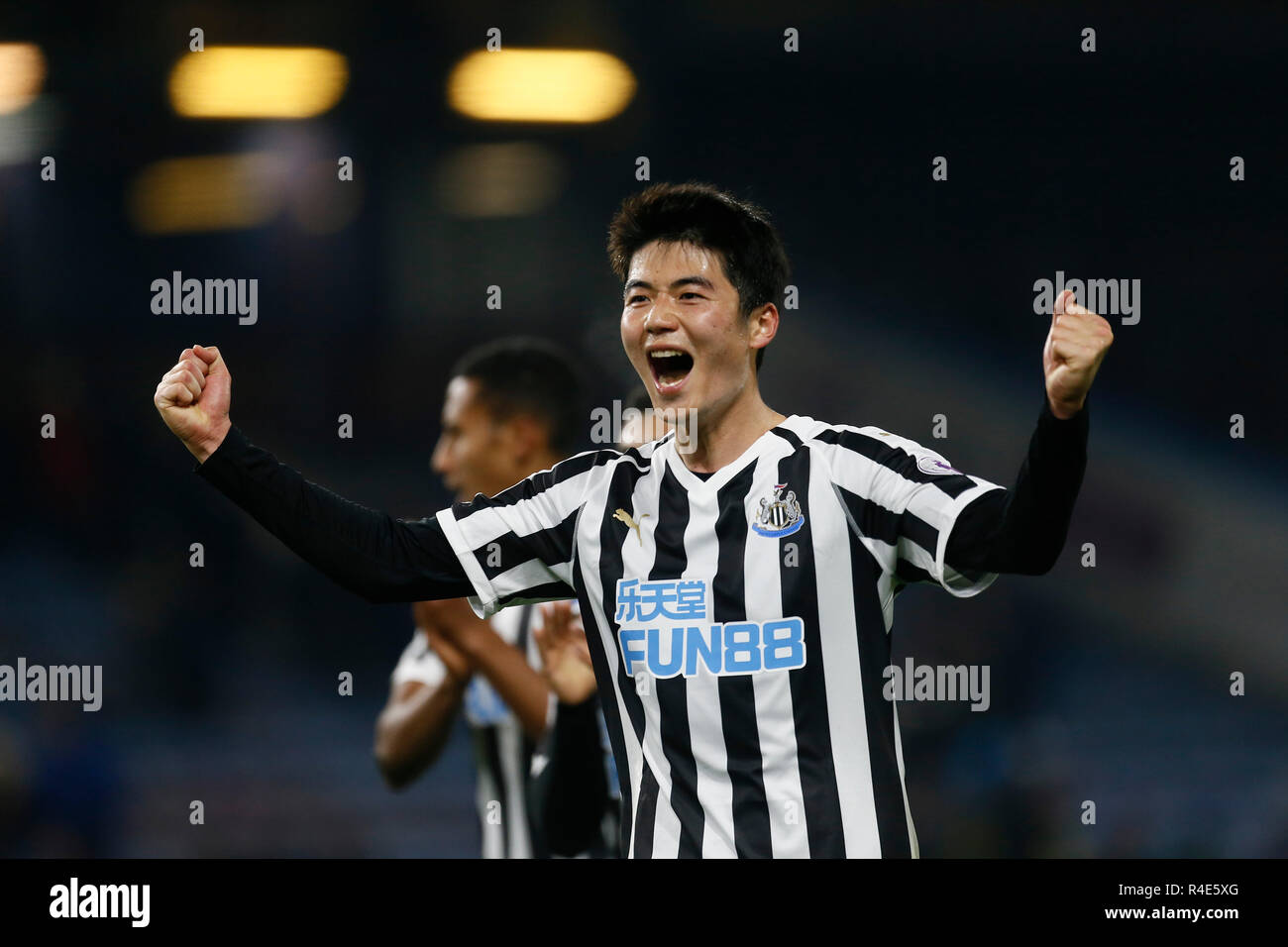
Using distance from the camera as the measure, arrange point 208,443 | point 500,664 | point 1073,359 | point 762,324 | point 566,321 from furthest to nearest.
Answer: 1. point 566,321
2. point 500,664
3. point 762,324
4. point 208,443
5. point 1073,359

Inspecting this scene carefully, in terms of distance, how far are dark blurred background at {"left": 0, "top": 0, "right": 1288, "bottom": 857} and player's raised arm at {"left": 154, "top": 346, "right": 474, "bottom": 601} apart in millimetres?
2328

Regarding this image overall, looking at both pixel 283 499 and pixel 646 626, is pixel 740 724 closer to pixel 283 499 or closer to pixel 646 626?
pixel 646 626

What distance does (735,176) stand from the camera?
4375 mm

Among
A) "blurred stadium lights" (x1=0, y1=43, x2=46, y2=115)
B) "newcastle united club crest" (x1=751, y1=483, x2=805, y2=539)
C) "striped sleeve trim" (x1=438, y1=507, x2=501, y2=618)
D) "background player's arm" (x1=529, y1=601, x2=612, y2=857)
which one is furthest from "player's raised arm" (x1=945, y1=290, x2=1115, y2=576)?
"blurred stadium lights" (x1=0, y1=43, x2=46, y2=115)

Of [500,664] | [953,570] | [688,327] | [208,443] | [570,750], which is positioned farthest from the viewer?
[500,664]

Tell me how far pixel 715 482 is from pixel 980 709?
2590 millimetres

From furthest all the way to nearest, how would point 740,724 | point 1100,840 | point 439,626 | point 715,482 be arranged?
point 1100,840
point 439,626
point 715,482
point 740,724

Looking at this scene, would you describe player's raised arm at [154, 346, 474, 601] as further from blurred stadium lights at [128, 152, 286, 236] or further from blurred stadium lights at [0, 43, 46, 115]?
blurred stadium lights at [0, 43, 46, 115]

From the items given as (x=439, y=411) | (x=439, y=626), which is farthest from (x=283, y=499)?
(x=439, y=411)

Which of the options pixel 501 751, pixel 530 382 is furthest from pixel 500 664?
pixel 530 382

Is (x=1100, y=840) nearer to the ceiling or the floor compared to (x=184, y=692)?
nearer to the floor

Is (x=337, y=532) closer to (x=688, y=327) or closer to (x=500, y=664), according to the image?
(x=688, y=327)

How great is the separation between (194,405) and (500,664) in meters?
2.03

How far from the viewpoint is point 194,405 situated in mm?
1935
